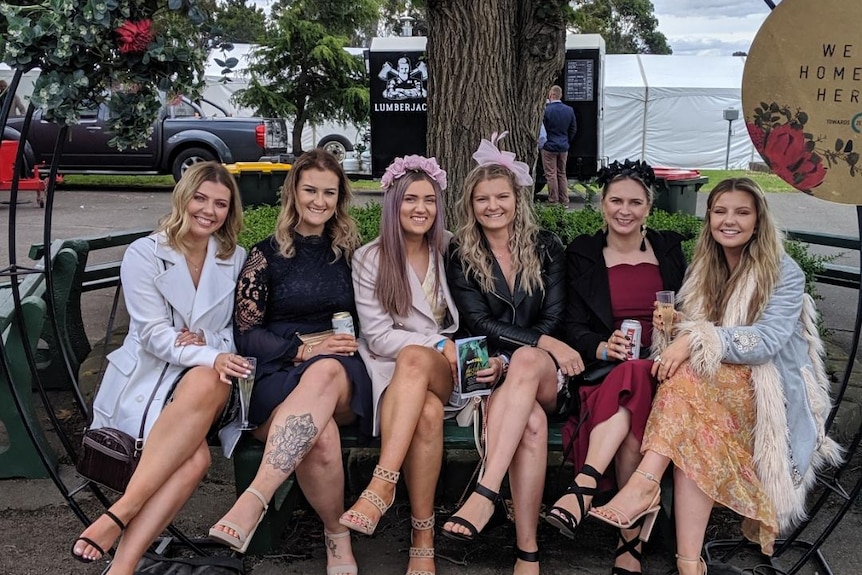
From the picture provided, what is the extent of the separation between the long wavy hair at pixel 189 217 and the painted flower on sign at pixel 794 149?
6.75 ft

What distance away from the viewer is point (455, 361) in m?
3.31

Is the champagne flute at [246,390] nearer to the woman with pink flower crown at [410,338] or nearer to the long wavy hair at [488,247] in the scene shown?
the woman with pink flower crown at [410,338]

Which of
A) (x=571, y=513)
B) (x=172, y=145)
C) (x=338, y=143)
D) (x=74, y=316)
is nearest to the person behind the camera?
(x=571, y=513)

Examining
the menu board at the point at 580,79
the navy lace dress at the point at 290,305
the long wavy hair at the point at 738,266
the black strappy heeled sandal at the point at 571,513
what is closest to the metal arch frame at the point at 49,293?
the navy lace dress at the point at 290,305

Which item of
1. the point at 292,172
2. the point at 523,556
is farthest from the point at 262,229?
the point at 523,556

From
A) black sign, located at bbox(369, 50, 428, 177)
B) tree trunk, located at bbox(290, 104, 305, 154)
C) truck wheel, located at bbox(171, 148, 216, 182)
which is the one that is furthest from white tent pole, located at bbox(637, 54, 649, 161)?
truck wheel, located at bbox(171, 148, 216, 182)

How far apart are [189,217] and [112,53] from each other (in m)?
0.68

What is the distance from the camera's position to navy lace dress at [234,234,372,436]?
3.22 meters

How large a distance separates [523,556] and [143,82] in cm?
224

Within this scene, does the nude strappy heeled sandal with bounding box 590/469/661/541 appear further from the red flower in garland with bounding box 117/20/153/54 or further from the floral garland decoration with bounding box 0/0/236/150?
the red flower in garland with bounding box 117/20/153/54

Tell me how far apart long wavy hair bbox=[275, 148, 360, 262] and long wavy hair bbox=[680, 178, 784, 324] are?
1429 millimetres

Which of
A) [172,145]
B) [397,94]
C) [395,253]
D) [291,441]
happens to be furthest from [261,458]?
[172,145]

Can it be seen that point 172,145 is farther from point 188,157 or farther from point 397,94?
point 397,94

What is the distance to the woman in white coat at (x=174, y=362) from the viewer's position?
2.80 metres
